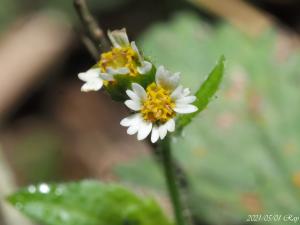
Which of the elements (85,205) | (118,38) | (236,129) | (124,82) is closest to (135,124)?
(124,82)

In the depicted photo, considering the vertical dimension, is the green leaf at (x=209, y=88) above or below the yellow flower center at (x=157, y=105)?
above

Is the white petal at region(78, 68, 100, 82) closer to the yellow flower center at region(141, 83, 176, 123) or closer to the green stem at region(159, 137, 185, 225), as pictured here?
the yellow flower center at region(141, 83, 176, 123)

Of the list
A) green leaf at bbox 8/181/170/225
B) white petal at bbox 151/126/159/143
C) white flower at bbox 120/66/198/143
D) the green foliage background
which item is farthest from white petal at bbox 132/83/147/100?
the green foliage background

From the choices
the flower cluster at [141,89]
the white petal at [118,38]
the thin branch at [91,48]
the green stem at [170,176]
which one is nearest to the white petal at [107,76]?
the flower cluster at [141,89]

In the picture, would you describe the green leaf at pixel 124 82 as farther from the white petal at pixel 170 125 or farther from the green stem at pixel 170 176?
the green stem at pixel 170 176

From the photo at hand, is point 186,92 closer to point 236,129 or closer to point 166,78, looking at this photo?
point 166,78
